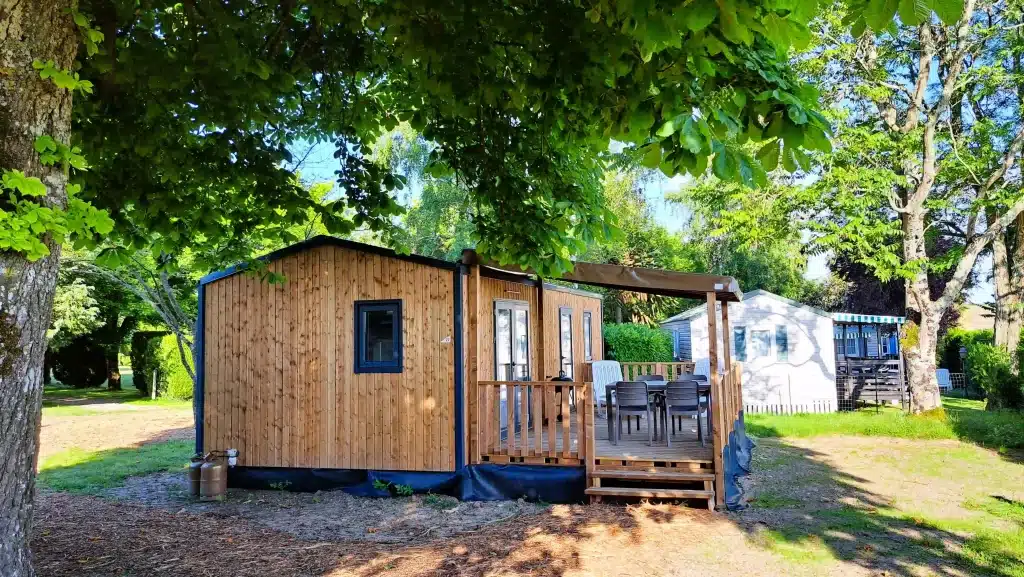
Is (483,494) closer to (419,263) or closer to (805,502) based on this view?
(419,263)

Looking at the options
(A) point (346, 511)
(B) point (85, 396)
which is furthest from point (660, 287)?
(B) point (85, 396)

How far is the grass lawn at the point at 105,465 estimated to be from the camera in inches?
352

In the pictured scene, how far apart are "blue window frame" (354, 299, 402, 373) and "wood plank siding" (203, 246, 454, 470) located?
0.30ft

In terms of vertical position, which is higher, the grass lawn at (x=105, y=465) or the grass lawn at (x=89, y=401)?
the grass lawn at (x=89, y=401)

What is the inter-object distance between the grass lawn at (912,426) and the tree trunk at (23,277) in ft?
40.8

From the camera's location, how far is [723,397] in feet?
25.7

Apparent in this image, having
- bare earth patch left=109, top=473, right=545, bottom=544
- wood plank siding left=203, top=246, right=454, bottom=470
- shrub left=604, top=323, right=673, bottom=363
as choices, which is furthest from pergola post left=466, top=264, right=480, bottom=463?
shrub left=604, top=323, right=673, bottom=363

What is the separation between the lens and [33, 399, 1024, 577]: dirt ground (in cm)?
526

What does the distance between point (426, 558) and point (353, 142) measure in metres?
4.40

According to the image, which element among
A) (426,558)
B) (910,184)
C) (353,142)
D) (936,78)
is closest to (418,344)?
(353,142)

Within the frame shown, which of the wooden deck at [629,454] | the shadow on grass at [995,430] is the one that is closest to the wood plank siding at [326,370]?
the wooden deck at [629,454]

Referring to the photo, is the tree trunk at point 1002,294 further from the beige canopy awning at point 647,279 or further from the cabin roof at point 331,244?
the cabin roof at point 331,244

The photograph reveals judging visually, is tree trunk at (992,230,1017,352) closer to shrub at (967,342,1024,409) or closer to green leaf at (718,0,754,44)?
shrub at (967,342,1024,409)

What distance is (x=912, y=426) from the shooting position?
41.0 feet
